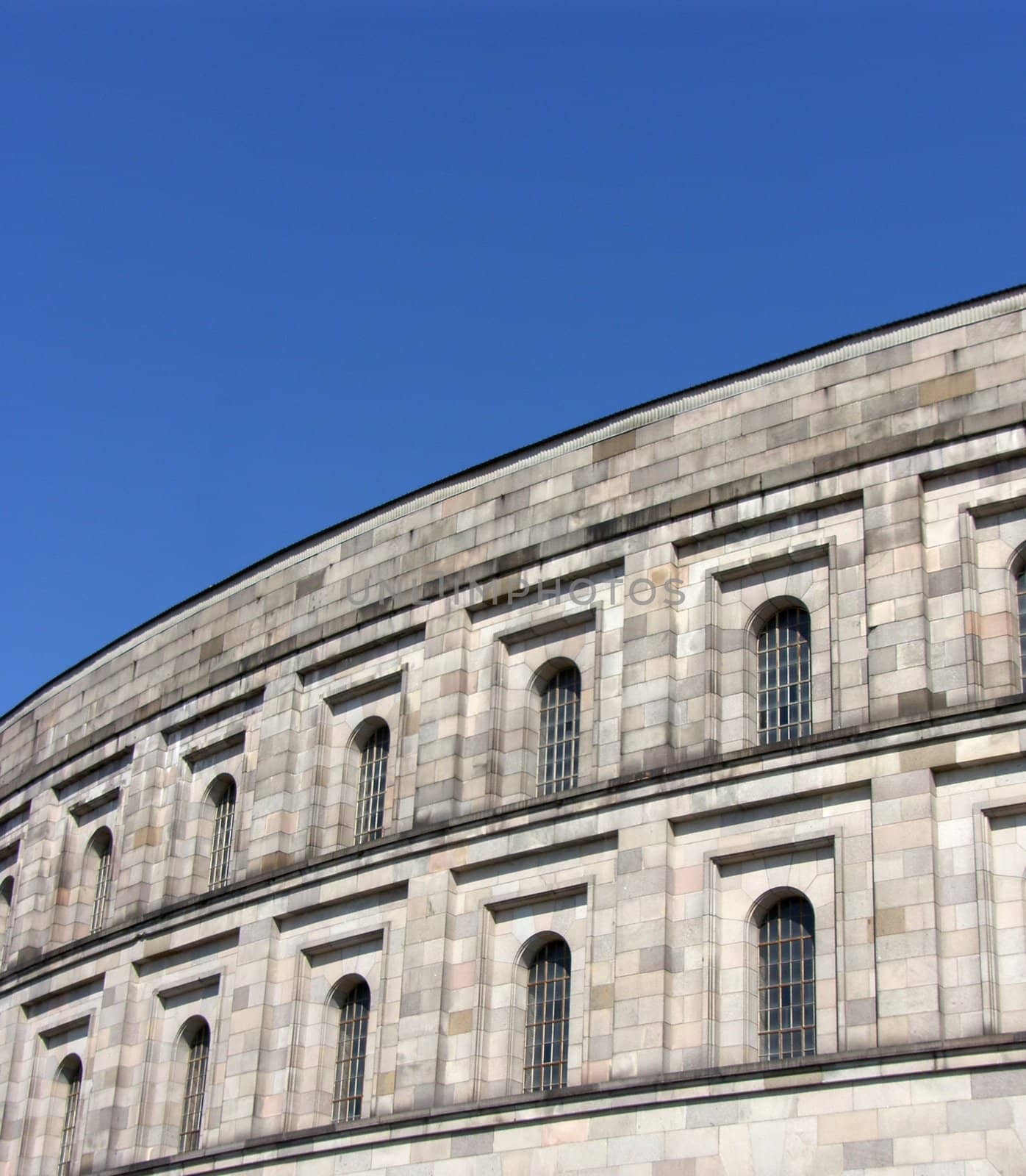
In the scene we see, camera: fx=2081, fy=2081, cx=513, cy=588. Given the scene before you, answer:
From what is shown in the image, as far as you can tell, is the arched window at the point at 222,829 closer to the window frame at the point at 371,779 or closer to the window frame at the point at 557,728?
the window frame at the point at 371,779

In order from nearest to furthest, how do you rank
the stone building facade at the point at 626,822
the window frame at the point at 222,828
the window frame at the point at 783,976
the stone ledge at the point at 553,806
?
the stone building facade at the point at 626,822
the stone ledge at the point at 553,806
the window frame at the point at 783,976
the window frame at the point at 222,828

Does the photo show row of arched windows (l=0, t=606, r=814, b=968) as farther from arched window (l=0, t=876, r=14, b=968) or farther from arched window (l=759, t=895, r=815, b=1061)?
arched window (l=0, t=876, r=14, b=968)

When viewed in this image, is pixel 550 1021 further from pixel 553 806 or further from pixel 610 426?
pixel 610 426

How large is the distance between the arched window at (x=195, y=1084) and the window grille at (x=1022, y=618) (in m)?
15.9

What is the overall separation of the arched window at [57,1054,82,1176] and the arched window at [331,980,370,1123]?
7.42 meters

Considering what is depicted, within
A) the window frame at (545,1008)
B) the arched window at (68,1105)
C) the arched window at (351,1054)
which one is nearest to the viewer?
the window frame at (545,1008)

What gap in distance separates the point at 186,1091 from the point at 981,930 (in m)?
16.1

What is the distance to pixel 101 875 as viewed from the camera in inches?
1657

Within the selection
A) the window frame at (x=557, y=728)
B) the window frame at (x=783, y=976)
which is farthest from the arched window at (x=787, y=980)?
the window frame at (x=557, y=728)

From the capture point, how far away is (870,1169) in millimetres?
26312

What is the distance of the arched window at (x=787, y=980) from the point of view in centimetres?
2844

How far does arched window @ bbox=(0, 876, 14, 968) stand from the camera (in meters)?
43.5

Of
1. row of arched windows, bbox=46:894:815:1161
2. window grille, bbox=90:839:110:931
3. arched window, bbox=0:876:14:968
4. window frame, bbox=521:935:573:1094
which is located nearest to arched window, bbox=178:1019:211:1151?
row of arched windows, bbox=46:894:815:1161

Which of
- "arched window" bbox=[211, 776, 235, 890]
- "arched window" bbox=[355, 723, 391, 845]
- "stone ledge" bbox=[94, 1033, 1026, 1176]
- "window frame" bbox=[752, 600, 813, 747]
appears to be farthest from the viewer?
"arched window" bbox=[211, 776, 235, 890]
